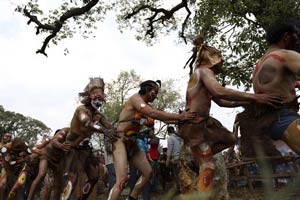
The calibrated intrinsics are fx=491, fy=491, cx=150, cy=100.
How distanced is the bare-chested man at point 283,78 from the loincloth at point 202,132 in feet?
2.22

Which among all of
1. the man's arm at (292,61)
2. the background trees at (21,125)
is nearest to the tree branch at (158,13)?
the man's arm at (292,61)

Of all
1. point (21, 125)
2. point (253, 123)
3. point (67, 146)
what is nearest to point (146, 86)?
point (67, 146)

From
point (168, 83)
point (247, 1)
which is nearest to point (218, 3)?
point (247, 1)

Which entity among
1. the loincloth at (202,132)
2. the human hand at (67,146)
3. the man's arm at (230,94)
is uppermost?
the human hand at (67,146)

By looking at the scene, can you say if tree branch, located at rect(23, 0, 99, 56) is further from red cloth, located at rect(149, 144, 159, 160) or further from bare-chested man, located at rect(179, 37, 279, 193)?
bare-chested man, located at rect(179, 37, 279, 193)

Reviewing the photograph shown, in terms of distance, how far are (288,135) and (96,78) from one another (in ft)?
12.5

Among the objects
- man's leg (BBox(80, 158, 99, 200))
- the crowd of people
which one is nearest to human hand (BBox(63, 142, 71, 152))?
the crowd of people

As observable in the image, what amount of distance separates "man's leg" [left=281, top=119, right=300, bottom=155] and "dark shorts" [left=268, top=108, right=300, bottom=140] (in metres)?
0.03

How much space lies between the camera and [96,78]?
711 centimetres

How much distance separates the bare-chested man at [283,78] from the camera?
3.88m

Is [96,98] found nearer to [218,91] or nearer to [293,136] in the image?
[218,91]

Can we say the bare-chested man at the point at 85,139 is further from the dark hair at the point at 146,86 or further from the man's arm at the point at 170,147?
the man's arm at the point at 170,147

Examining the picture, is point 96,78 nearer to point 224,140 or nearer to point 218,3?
point 224,140

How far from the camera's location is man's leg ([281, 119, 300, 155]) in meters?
3.82
